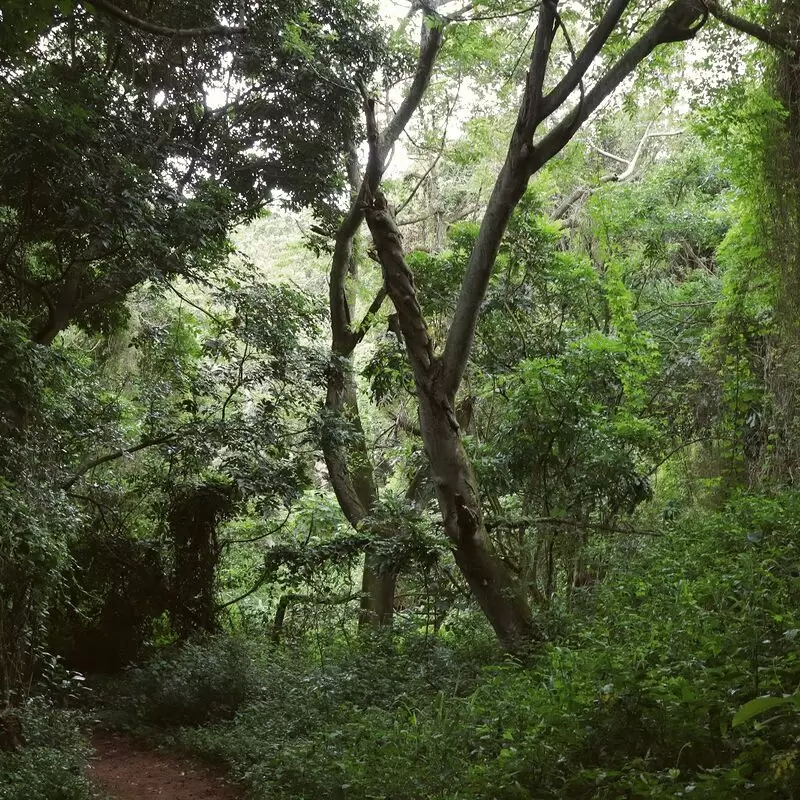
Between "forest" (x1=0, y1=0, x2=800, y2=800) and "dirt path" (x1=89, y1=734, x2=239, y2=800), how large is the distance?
0.07 metres

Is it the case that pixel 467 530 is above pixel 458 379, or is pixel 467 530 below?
below

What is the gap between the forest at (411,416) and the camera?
4.25 m

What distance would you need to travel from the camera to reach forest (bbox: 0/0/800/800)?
4.25 metres

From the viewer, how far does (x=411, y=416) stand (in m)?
11.8

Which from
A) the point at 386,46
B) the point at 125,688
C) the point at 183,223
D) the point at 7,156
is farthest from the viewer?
the point at 386,46

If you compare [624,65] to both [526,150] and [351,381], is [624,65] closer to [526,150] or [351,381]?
[526,150]

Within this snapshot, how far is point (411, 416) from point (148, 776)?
260 inches

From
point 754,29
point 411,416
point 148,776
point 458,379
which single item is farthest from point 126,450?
point 754,29

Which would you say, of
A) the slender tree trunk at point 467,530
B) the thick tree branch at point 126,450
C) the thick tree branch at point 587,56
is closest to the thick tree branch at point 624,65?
the thick tree branch at point 587,56

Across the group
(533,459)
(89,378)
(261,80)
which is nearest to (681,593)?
(533,459)

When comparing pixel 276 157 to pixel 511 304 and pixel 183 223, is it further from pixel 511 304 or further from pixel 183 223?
pixel 511 304

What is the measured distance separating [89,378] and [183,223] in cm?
180

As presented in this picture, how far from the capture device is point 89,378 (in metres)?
7.38

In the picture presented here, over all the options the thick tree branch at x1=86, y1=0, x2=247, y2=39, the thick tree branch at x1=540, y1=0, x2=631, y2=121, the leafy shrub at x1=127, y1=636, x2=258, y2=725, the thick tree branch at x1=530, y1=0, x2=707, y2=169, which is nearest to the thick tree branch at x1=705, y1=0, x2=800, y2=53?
the thick tree branch at x1=530, y1=0, x2=707, y2=169
